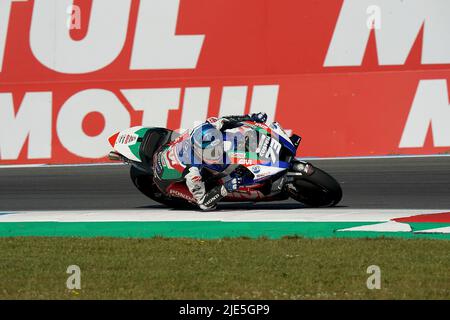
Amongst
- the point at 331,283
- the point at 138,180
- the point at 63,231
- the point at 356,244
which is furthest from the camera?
the point at 138,180

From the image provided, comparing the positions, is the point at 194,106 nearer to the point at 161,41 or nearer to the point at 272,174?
the point at 161,41

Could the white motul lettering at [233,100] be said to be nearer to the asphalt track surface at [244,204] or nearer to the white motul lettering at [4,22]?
the asphalt track surface at [244,204]

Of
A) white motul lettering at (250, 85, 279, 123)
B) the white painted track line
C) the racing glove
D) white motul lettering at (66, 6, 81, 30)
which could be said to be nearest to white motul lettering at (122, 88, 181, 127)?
white motul lettering at (250, 85, 279, 123)

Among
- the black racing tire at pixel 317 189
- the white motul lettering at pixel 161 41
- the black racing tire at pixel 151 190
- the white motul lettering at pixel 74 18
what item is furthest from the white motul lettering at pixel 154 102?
the black racing tire at pixel 317 189

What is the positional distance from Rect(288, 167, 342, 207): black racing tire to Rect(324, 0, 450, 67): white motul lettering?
5.87 metres

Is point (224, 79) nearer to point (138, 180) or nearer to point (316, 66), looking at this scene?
point (316, 66)

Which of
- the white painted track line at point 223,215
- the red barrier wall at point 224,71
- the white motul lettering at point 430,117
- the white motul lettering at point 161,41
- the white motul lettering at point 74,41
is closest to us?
the white painted track line at point 223,215

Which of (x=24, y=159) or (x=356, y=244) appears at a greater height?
(x=24, y=159)

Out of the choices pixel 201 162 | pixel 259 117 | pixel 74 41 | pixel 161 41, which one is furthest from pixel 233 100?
pixel 201 162

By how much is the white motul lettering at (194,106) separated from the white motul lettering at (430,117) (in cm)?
357

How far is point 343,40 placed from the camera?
18.7 metres

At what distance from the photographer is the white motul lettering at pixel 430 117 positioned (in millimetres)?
17828

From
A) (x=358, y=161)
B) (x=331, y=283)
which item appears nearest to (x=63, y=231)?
(x=331, y=283)
